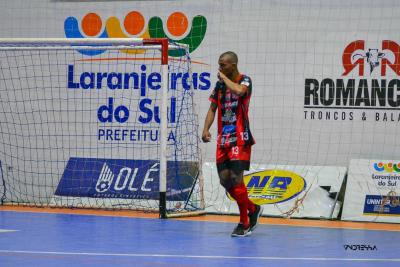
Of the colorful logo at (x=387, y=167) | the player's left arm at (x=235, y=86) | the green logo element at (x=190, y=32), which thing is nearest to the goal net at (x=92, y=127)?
the green logo element at (x=190, y=32)

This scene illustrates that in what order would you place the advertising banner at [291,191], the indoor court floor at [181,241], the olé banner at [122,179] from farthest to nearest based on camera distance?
the olé banner at [122,179] → the advertising banner at [291,191] → the indoor court floor at [181,241]

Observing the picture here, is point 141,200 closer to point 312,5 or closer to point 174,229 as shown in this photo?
point 174,229

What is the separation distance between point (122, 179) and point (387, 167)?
16.2 feet

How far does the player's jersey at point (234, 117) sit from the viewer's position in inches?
474

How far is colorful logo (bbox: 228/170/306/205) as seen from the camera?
1509cm

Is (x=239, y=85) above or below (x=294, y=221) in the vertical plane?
above

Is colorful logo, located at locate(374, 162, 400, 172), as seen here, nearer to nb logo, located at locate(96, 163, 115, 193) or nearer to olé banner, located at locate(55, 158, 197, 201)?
olé banner, located at locate(55, 158, 197, 201)

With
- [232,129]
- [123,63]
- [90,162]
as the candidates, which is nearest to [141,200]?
[90,162]

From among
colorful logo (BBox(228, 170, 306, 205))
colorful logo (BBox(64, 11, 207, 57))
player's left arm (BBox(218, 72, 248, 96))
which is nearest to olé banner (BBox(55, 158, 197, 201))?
colorful logo (BBox(228, 170, 306, 205))

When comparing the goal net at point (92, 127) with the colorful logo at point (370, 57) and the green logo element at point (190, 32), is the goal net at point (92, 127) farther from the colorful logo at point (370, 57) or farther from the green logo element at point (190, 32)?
the colorful logo at point (370, 57)

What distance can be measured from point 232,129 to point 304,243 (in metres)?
1.86

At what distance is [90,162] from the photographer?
670 inches

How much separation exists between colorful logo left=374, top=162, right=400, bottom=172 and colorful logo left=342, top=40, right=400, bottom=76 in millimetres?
1591

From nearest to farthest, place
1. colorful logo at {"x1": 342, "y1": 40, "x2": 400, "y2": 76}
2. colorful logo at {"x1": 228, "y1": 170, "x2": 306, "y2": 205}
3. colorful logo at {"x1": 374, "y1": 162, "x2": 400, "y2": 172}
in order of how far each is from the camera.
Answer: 1. colorful logo at {"x1": 374, "y1": 162, "x2": 400, "y2": 172}
2. colorful logo at {"x1": 228, "y1": 170, "x2": 306, "y2": 205}
3. colorful logo at {"x1": 342, "y1": 40, "x2": 400, "y2": 76}
